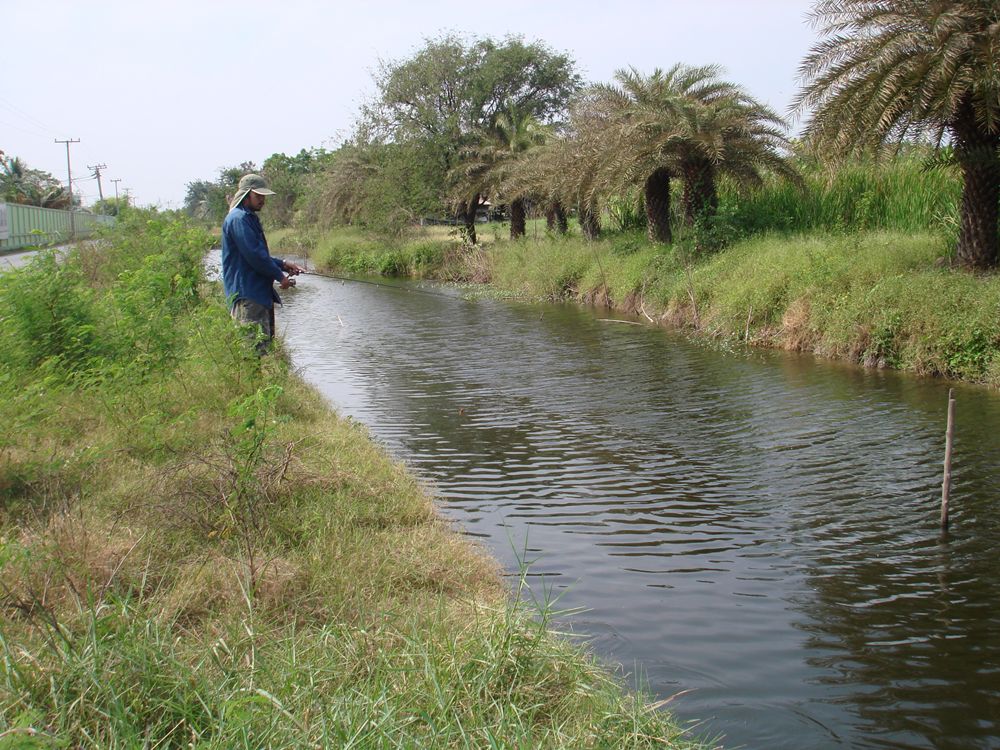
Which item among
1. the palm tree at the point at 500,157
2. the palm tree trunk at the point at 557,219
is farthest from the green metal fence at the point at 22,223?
the palm tree trunk at the point at 557,219

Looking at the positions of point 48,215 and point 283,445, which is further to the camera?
point 48,215

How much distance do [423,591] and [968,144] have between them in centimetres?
1224

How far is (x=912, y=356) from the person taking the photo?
12711 mm

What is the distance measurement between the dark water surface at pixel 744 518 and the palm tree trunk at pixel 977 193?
9.23ft

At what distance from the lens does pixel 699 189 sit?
21500mm

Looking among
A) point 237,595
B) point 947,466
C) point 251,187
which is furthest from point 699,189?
point 237,595

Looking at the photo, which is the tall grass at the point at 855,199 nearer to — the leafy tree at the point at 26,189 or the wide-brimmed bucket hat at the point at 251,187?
the wide-brimmed bucket hat at the point at 251,187

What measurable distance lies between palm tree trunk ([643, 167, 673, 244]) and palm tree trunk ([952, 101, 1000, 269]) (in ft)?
32.0

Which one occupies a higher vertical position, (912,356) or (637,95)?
(637,95)

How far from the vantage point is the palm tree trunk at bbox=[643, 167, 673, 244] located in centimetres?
2342

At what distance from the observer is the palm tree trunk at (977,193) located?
1374 centimetres

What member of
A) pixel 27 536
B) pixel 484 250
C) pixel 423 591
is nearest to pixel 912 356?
pixel 423 591

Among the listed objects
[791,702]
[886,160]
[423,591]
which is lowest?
[791,702]

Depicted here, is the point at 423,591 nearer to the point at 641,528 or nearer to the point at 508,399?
the point at 641,528
